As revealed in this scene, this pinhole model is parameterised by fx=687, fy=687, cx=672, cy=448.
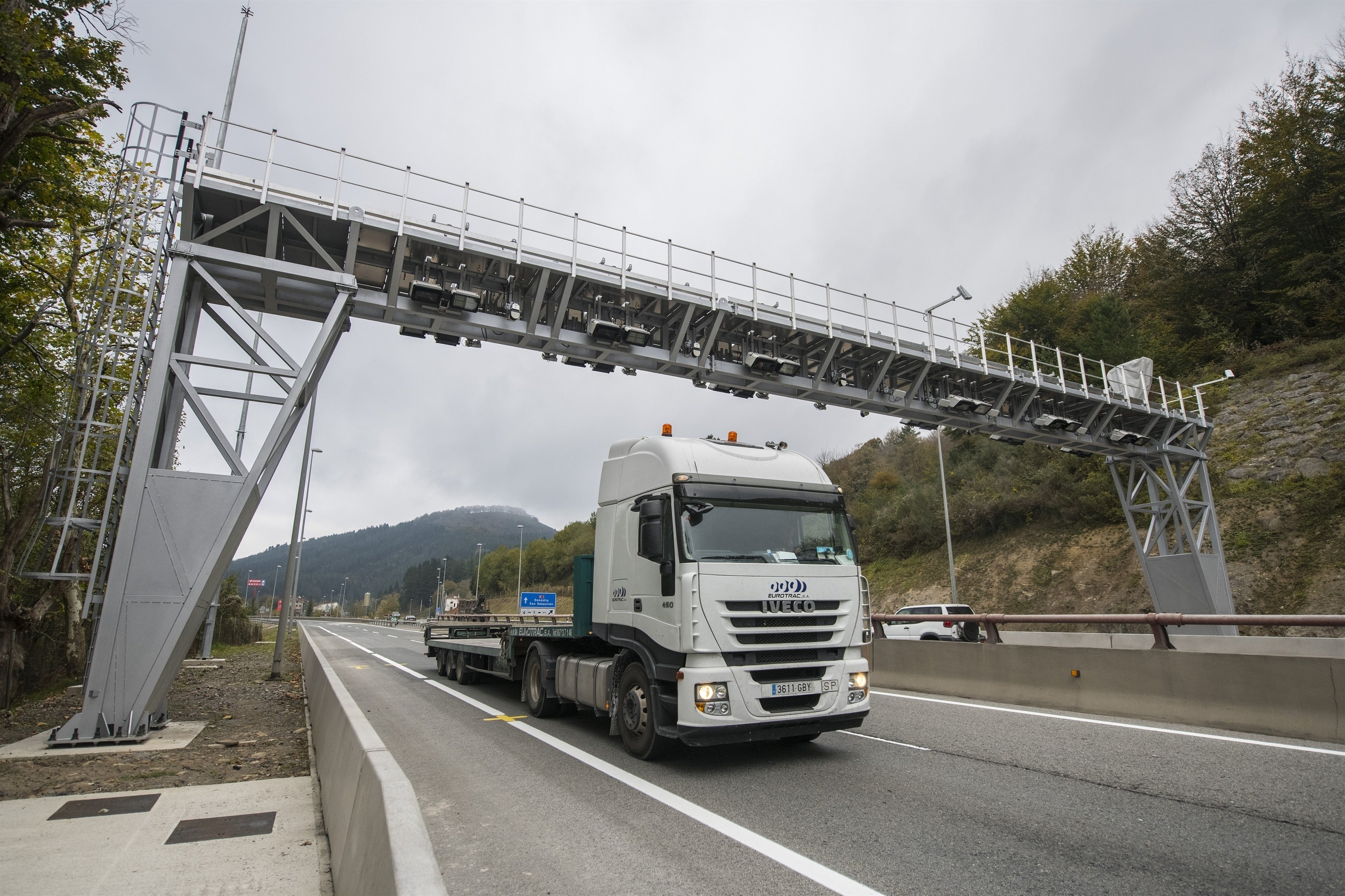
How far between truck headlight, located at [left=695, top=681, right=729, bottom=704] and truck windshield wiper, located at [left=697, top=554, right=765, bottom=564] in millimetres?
1139

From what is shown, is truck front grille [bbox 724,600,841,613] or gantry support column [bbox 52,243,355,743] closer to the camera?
truck front grille [bbox 724,600,841,613]

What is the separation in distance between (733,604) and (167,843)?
487 cm

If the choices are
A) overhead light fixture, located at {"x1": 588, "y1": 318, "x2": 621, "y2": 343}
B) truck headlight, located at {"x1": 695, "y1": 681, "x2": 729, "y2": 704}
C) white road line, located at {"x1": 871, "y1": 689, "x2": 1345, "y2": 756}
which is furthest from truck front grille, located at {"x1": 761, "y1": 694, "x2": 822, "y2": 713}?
overhead light fixture, located at {"x1": 588, "y1": 318, "x2": 621, "y2": 343}

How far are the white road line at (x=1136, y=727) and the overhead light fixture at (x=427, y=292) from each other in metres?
9.57

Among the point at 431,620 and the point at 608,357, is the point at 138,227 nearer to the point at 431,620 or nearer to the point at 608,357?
the point at 608,357

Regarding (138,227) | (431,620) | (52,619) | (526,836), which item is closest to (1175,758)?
(526,836)

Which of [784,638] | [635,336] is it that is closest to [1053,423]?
[635,336]

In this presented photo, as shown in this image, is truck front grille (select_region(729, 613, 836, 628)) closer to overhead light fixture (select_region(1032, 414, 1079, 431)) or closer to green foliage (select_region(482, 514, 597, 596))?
overhead light fixture (select_region(1032, 414, 1079, 431))

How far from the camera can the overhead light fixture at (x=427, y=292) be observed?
39.1ft

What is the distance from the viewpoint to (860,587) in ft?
24.0

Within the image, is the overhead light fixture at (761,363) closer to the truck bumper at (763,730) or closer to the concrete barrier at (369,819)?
the truck bumper at (763,730)

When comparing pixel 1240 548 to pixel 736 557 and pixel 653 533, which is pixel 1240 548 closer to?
pixel 736 557

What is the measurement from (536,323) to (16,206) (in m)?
8.22

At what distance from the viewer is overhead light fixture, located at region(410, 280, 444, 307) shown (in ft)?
39.1
